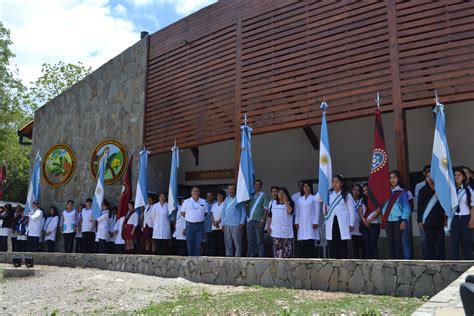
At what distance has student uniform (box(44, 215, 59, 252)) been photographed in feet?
42.8

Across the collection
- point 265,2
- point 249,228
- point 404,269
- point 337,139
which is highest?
point 265,2

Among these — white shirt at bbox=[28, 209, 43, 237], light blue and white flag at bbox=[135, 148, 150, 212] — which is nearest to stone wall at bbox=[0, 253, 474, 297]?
light blue and white flag at bbox=[135, 148, 150, 212]

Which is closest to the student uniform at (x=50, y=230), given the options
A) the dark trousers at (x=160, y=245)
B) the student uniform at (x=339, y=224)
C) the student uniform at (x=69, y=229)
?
the student uniform at (x=69, y=229)

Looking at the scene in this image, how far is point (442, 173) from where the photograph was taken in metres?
6.88

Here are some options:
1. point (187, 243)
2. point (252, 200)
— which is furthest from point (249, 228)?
point (187, 243)

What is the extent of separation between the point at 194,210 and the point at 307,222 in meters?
2.49

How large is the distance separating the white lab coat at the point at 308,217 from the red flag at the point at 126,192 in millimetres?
5077

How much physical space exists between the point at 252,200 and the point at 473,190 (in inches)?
149

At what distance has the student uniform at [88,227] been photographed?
12102 millimetres

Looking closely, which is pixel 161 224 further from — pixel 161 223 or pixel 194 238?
pixel 194 238

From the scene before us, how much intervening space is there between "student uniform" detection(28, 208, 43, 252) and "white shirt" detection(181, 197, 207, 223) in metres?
5.49

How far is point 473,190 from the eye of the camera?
270 inches

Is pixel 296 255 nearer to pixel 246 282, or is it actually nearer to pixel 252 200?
pixel 252 200

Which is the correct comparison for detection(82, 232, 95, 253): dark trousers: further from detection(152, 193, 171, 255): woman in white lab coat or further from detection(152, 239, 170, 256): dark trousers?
detection(152, 193, 171, 255): woman in white lab coat
